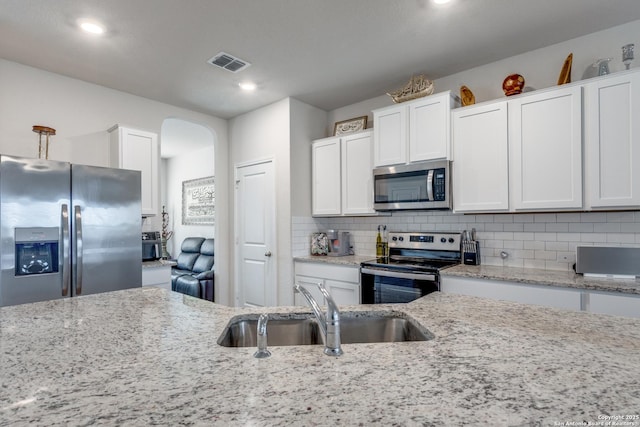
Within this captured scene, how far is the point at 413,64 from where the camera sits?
2.93 metres

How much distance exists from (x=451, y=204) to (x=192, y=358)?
251 centimetres

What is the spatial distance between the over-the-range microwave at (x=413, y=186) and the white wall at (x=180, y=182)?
413 centimetres

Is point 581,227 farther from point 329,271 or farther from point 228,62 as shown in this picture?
point 228,62

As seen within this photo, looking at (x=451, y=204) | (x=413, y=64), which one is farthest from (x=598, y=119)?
(x=413, y=64)

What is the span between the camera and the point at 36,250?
7.64 ft

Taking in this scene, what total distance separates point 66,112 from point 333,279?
294cm

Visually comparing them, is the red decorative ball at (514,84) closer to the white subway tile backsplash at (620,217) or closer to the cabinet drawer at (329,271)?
the white subway tile backsplash at (620,217)

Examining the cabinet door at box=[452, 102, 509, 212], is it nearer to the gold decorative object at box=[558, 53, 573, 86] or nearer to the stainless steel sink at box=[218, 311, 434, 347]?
the gold decorative object at box=[558, 53, 573, 86]

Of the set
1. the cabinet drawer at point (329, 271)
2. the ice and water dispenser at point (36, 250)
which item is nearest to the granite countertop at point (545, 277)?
the cabinet drawer at point (329, 271)

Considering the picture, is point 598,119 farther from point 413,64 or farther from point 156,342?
point 156,342

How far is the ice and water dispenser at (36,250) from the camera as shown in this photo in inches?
88.6

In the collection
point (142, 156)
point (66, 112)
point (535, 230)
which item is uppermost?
point (66, 112)

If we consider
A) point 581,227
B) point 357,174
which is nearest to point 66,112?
point 357,174

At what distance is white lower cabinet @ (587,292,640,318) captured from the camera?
1933 millimetres
